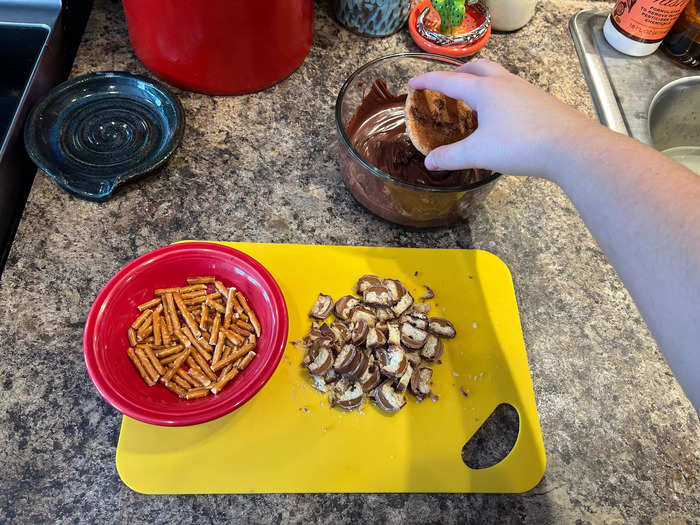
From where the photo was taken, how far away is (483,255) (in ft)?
3.55

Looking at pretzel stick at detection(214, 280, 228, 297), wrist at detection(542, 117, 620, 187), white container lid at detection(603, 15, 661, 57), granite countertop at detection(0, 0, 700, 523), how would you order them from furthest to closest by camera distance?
white container lid at detection(603, 15, 661, 57) < pretzel stick at detection(214, 280, 228, 297) < granite countertop at detection(0, 0, 700, 523) < wrist at detection(542, 117, 620, 187)

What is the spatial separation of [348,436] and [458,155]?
0.52 m

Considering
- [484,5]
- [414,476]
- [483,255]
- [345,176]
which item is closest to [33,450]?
[414,476]

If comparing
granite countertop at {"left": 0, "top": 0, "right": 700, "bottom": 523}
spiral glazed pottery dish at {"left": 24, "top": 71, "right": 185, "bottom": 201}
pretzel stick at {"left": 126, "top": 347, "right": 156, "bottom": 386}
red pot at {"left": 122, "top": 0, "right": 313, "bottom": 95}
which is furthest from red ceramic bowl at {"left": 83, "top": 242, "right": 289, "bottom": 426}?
red pot at {"left": 122, "top": 0, "right": 313, "bottom": 95}

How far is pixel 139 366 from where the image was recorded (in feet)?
2.85

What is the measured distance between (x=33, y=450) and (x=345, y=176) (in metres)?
0.77

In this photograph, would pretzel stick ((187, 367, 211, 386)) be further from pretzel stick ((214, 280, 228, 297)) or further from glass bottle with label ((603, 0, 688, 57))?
glass bottle with label ((603, 0, 688, 57))

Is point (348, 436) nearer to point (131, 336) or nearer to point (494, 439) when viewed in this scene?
point (494, 439)

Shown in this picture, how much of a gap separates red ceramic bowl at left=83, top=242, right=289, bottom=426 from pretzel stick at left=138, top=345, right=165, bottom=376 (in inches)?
1.0

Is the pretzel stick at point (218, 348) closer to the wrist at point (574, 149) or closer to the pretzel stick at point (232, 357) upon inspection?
the pretzel stick at point (232, 357)

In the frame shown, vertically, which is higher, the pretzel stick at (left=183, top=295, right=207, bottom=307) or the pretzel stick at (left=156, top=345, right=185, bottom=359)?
the pretzel stick at (left=183, top=295, right=207, bottom=307)

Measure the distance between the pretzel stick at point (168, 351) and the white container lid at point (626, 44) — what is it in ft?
4.55

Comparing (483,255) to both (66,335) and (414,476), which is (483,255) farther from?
(66,335)

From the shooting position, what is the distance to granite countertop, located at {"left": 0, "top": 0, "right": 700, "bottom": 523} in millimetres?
848
